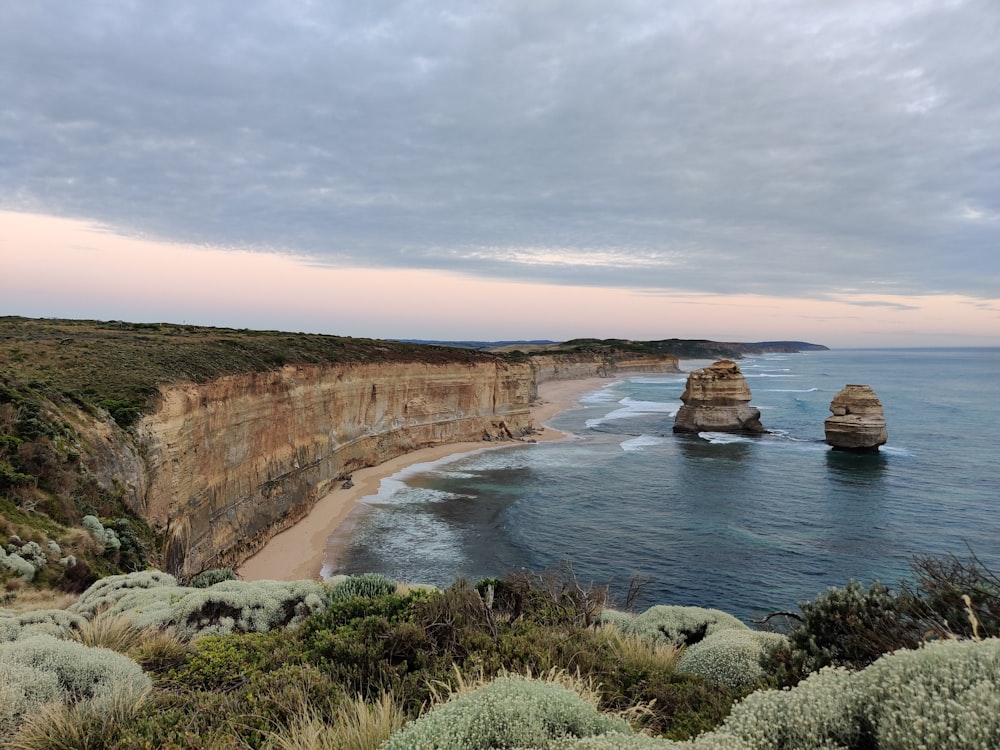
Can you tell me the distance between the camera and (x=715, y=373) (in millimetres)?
51531

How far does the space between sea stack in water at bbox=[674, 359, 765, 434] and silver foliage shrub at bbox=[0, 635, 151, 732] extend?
2011 inches

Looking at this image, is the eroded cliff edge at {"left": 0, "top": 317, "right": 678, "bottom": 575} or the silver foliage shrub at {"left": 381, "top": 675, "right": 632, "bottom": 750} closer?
the silver foliage shrub at {"left": 381, "top": 675, "right": 632, "bottom": 750}

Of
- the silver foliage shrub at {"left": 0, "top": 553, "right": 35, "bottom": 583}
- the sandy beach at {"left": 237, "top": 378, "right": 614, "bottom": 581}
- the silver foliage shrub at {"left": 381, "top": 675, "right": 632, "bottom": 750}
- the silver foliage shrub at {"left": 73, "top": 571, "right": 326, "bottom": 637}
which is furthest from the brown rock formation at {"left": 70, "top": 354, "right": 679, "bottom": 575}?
the silver foliage shrub at {"left": 381, "top": 675, "right": 632, "bottom": 750}

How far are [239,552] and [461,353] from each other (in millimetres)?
32122

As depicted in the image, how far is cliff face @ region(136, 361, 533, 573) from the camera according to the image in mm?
18625

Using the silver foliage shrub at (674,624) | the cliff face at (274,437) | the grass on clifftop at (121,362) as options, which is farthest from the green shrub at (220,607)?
the grass on clifftop at (121,362)

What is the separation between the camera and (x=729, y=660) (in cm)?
752

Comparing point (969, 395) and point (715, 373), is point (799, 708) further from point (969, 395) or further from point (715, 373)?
point (969, 395)

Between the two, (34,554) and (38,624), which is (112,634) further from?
(34,554)

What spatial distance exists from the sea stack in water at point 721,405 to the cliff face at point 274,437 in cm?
1830

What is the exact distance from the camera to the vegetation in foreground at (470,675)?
12.0 ft

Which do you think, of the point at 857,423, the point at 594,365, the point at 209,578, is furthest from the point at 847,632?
the point at 594,365

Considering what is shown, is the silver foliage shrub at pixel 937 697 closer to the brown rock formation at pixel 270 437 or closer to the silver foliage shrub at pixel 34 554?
the silver foliage shrub at pixel 34 554

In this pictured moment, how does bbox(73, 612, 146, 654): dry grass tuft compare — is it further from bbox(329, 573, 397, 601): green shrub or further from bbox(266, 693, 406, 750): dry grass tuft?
bbox(266, 693, 406, 750): dry grass tuft
